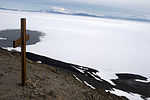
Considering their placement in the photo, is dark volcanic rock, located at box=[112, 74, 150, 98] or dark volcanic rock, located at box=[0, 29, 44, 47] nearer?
dark volcanic rock, located at box=[112, 74, 150, 98]

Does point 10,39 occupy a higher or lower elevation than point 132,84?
higher

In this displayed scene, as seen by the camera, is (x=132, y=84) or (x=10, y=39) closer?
(x=132, y=84)

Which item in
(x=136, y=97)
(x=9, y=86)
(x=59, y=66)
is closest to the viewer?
(x=9, y=86)

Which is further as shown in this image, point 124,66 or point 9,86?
point 124,66

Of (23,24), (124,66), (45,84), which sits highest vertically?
(23,24)

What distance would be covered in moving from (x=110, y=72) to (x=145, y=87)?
3.21 m

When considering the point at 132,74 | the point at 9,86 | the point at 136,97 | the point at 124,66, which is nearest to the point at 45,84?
the point at 9,86

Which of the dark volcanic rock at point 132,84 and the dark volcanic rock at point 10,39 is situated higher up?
the dark volcanic rock at point 10,39

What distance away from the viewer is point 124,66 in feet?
54.3

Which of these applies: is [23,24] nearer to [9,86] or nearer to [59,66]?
[9,86]

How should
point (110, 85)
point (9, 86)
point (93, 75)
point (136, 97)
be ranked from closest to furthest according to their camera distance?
point (9, 86)
point (136, 97)
point (110, 85)
point (93, 75)

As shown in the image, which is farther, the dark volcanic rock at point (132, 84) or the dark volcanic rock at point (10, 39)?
the dark volcanic rock at point (10, 39)

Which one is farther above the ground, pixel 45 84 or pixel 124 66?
pixel 45 84

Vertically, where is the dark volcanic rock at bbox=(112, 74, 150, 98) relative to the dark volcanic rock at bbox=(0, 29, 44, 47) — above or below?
below
